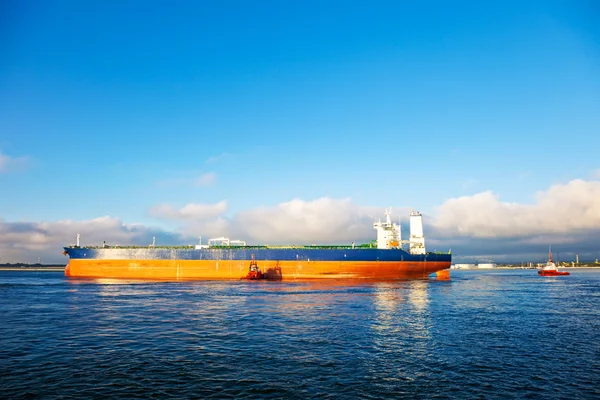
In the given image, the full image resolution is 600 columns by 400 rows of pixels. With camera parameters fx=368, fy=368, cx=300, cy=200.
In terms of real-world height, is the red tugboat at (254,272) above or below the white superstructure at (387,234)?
below

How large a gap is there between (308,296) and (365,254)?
29293mm

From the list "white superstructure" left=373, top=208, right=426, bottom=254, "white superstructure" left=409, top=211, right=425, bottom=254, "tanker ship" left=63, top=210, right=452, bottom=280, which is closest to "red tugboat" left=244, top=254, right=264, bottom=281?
"tanker ship" left=63, top=210, right=452, bottom=280

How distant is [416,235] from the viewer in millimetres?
80625

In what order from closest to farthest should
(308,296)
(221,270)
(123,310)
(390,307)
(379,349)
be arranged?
(379,349)
(123,310)
(390,307)
(308,296)
(221,270)

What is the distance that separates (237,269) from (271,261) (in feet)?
24.1

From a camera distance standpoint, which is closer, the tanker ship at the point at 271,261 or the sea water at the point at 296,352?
the sea water at the point at 296,352

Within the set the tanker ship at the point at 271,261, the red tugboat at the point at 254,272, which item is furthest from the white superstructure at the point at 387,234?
the red tugboat at the point at 254,272

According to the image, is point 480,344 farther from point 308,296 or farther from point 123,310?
point 123,310

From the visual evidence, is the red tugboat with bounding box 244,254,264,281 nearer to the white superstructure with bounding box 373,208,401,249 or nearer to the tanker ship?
the tanker ship

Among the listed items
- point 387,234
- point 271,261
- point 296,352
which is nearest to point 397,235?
point 387,234

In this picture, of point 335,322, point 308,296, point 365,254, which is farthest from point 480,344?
point 365,254

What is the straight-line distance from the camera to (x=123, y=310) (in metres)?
33.4

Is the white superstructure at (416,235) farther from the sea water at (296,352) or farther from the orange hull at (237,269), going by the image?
the sea water at (296,352)

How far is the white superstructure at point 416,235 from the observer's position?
7969 centimetres
